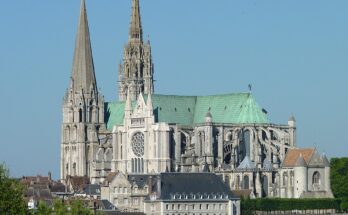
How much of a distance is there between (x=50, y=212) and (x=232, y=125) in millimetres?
78629

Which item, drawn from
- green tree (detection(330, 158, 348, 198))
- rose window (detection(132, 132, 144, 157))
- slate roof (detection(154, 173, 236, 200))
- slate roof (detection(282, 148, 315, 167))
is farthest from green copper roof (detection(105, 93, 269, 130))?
slate roof (detection(154, 173, 236, 200))

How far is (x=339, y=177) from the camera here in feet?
527

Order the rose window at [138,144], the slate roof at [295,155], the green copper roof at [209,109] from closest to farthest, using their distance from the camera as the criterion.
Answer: the slate roof at [295,155], the green copper roof at [209,109], the rose window at [138,144]

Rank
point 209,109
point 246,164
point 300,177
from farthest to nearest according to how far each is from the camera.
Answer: point 209,109 < point 246,164 < point 300,177

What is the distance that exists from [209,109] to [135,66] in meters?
18.5

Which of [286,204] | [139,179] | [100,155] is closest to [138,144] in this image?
[100,155]

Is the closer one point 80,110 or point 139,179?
point 139,179

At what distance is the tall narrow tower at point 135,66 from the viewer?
611 feet

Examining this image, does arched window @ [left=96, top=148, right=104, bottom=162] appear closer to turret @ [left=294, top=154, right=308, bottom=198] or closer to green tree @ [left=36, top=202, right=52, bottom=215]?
turret @ [left=294, top=154, right=308, bottom=198]

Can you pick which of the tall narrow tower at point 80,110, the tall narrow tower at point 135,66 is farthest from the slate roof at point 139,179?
the tall narrow tower at point 135,66

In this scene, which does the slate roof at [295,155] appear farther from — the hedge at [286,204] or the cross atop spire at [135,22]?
the cross atop spire at [135,22]

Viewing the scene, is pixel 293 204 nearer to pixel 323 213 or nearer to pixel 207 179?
pixel 323 213

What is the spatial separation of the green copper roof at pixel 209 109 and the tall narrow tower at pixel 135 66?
13.6 meters

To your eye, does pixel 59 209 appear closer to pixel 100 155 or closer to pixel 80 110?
pixel 100 155
